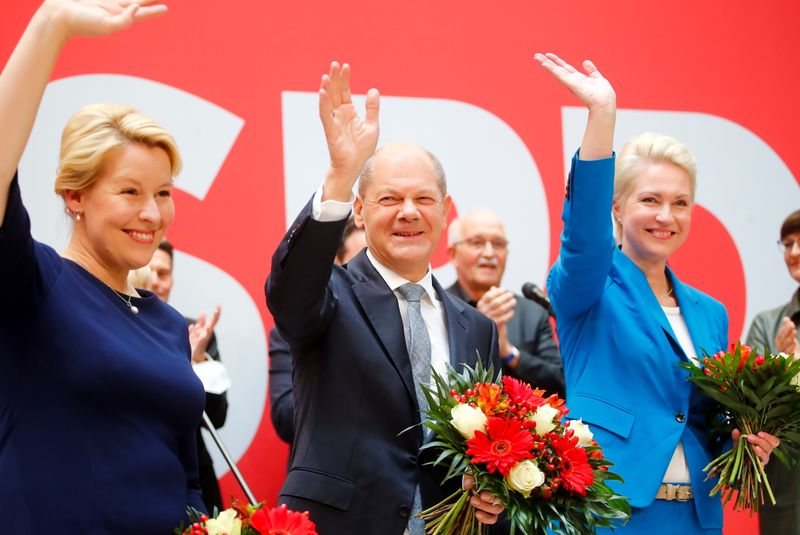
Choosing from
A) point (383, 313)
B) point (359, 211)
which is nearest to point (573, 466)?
point (383, 313)

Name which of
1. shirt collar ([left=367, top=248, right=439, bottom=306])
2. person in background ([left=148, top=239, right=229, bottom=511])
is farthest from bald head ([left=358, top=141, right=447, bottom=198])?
person in background ([left=148, top=239, right=229, bottom=511])

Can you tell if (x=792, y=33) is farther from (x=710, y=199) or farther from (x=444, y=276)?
(x=444, y=276)

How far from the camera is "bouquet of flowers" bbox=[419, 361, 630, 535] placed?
2131 mm

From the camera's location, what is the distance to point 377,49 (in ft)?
16.3

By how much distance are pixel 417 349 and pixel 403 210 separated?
0.37 meters

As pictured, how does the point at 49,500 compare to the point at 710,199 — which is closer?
the point at 49,500

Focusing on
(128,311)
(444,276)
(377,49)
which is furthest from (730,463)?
(377,49)

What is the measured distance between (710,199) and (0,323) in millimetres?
4446

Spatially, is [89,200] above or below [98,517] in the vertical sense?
above

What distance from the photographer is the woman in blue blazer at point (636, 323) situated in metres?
2.64

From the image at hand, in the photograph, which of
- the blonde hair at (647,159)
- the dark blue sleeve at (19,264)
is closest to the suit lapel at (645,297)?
the blonde hair at (647,159)

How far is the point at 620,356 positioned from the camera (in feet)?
9.14

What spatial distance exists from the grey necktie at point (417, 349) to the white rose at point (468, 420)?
0.20m

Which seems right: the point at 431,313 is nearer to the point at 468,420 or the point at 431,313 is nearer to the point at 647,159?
the point at 468,420
